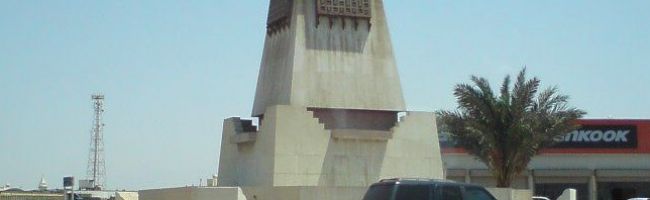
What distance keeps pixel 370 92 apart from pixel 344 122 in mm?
1142

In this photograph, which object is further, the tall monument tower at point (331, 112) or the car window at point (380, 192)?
the tall monument tower at point (331, 112)

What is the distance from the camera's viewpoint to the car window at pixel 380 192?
17.5m

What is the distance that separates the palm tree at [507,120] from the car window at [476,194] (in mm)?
16950

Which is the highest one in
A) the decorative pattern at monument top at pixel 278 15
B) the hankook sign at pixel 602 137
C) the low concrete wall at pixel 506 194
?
the decorative pattern at monument top at pixel 278 15

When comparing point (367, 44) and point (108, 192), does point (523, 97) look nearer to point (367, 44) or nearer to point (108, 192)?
point (367, 44)

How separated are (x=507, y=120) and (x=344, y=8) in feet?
26.0

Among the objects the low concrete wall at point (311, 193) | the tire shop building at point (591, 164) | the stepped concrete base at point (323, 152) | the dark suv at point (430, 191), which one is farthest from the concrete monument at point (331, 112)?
the tire shop building at point (591, 164)

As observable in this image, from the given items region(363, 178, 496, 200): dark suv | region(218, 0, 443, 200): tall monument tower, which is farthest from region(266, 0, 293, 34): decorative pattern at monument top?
region(363, 178, 496, 200): dark suv

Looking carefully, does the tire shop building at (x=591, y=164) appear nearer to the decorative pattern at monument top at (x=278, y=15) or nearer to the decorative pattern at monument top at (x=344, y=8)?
the decorative pattern at monument top at (x=278, y=15)

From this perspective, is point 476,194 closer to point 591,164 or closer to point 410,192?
point 410,192

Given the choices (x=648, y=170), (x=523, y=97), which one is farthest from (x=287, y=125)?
(x=648, y=170)

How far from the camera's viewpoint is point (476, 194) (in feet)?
57.5

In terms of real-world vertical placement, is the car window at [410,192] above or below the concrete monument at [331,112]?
below

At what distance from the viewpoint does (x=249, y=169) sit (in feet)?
96.7
